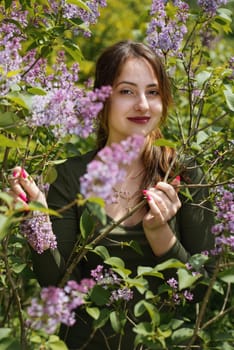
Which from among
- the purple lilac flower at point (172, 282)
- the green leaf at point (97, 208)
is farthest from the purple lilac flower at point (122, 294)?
the green leaf at point (97, 208)

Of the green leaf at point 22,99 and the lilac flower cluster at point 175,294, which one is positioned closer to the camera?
the green leaf at point 22,99

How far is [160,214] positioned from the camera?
1740 mm

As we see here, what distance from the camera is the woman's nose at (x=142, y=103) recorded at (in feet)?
6.23

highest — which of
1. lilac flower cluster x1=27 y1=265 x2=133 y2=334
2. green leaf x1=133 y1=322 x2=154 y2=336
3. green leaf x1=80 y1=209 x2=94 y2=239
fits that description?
lilac flower cluster x1=27 y1=265 x2=133 y2=334

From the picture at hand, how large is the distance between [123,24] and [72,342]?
575 cm

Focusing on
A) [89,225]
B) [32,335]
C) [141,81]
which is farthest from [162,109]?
[32,335]

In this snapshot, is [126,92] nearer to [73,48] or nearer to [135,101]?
[135,101]

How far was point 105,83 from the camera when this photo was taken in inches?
81.4

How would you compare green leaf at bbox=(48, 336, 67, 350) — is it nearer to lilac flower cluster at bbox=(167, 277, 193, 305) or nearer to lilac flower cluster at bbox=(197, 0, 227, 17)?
lilac flower cluster at bbox=(167, 277, 193, 305)

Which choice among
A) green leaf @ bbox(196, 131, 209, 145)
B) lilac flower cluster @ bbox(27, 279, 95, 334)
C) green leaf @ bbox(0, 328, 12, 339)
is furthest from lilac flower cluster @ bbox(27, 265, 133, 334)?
green leaf @ bbox(196, 131, 209, 145)

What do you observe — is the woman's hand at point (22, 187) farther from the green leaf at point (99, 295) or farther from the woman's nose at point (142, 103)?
the woman's nose at point (142, 103)

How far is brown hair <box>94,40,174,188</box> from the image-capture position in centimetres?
204

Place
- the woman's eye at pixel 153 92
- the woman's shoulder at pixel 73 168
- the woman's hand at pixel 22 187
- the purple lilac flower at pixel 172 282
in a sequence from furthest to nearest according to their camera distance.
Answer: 1. the woman's shoulder at pixel 73 168
2. the woman's eye at pixel 153 92
3. the purple lilac flower at pixel 172 282
4. the woman's hand at pixel 22 187

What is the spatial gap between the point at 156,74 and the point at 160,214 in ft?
1.60
